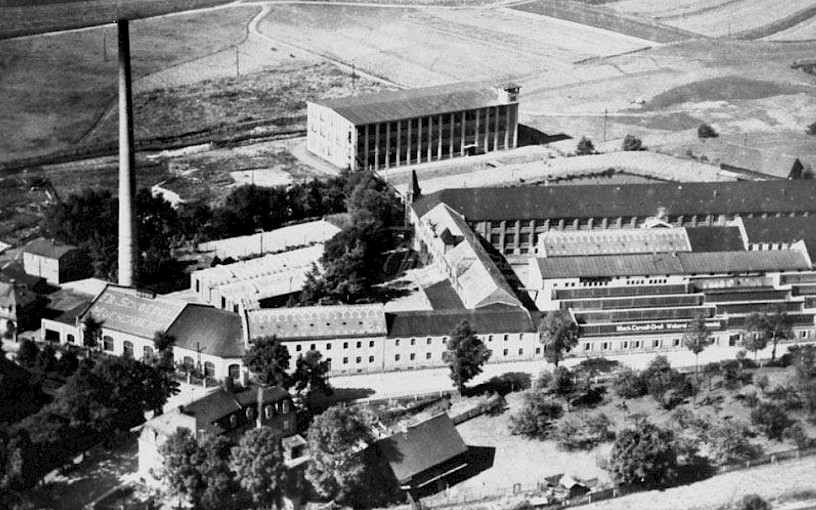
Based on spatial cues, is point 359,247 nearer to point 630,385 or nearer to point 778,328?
point 630,385

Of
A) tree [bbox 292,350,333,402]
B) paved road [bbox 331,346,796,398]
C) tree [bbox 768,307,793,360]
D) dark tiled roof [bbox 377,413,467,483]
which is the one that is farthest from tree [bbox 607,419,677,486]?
tree [bbox 292,350,333,402]

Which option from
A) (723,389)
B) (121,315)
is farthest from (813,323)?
(121,315)

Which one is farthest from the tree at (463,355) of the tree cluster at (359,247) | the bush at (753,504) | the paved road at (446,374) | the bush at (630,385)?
the bush at (753,504)

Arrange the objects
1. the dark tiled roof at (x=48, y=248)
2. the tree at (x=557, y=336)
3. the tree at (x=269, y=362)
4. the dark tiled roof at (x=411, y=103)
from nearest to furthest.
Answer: the tree at (x=269, y=362) < the tree at (x=557, y=336) < the dark tiled roof at (x=48, y=248) < the dark tiled roof at (x=411, y=103)

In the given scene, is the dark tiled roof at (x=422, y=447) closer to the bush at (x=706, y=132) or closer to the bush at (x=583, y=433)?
the bush at (x=583, y=433)

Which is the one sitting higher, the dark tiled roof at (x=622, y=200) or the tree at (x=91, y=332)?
the dark tiled roof at (x=622, y=200)

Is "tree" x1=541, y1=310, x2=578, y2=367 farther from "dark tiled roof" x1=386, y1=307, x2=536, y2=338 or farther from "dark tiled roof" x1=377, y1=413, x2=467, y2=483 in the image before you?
"dark tiled roof" x1=377, y1=413, x2=467, y2=483
